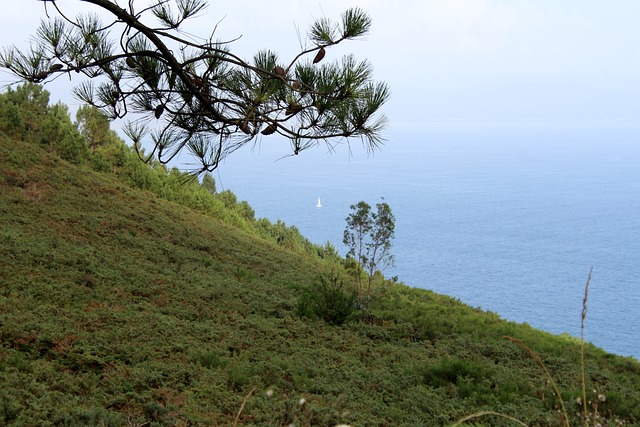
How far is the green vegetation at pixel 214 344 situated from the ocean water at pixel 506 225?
1057 inches

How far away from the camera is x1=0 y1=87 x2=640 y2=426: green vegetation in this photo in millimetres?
4074

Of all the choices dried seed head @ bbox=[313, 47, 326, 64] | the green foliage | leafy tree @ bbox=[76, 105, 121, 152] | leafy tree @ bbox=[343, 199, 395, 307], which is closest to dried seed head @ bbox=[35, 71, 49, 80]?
dried seed head @ bbox=[313, 47, 326, 64]

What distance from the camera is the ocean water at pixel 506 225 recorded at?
73125mm

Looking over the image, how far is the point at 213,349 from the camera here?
5.49 meters

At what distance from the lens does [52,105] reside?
1688 centimetres

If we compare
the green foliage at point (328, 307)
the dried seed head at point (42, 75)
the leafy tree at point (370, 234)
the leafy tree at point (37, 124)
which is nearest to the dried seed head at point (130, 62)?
the dried seed head at point (42, 75)

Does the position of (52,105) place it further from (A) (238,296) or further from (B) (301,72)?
(B) (301,72)

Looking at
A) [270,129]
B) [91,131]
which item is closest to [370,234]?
[270,129]

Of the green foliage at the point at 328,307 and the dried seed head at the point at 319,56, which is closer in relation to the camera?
the dried seed head at the point at 319,56

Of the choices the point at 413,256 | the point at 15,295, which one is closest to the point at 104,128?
the point at 15,295

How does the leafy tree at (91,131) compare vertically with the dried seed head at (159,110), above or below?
above

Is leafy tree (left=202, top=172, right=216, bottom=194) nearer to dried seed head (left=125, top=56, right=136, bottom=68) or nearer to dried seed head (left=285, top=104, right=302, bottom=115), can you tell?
dried seed head (left=125, top=56, right=136, bottom=68)

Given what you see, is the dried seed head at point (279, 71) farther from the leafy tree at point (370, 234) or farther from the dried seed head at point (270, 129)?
the leafy tree at point (370, 234)

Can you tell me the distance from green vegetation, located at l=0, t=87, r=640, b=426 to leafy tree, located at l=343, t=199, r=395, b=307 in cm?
75
